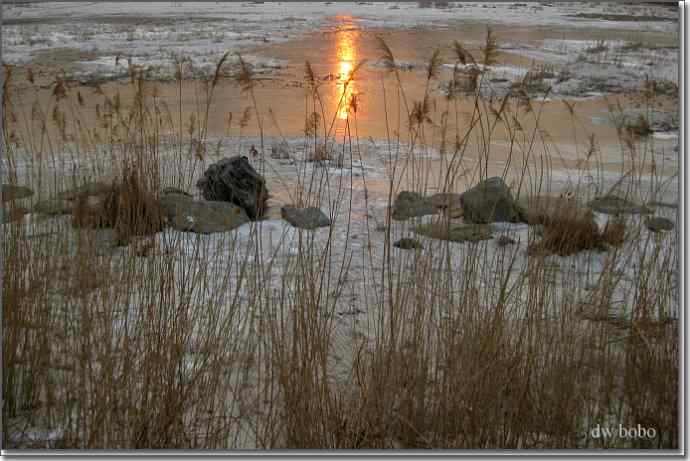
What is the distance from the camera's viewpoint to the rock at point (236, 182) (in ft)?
16.7

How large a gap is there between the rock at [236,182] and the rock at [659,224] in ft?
8.69

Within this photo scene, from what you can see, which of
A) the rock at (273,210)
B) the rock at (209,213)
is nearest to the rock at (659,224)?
Result: the rock at (209,213)

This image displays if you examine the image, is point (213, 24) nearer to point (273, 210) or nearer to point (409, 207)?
point (273, 210)

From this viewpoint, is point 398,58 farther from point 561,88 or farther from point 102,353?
point 102,353

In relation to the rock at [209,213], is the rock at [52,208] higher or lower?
higher

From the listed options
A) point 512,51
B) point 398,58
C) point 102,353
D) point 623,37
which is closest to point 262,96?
point 398,58

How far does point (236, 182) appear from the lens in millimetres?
5160

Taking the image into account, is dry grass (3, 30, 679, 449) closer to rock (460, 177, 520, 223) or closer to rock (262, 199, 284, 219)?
rock (460, 177, 520, 223)

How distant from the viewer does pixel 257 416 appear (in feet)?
8.02

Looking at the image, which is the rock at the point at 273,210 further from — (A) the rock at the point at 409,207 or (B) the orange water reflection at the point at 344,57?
(A) the rock at the point at 409,207

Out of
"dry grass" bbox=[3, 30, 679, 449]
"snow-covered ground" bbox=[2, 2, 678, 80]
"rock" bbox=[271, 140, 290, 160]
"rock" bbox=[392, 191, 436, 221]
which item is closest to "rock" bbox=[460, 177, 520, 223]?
"rock" bbox=[392, 191, 436, 221]

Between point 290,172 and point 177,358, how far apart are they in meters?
3.78

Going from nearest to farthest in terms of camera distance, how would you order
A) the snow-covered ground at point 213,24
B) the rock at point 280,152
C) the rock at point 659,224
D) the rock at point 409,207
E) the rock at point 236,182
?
the rock at point 659,224, the rock at point 409,207, the snow-covered ground at point 213,24, the rock at point 236,182, the rock at point 280,152

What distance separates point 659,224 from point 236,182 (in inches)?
116
